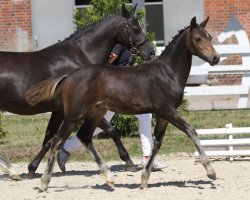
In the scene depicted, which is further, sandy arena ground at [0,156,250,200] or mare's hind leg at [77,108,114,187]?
mare's hind leg at [77,108,114,187]

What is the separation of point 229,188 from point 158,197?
0.88 m

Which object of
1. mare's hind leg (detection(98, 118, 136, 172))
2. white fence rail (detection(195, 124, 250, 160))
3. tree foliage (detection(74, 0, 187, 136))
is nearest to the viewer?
mare's hind leg (detection(98, 118, 136, 172))

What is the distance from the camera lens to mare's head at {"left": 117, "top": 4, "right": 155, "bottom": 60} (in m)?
10.4

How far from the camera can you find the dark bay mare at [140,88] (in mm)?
9180

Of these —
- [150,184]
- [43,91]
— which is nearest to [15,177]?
[43,91]

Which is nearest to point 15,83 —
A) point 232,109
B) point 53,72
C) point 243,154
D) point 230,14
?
point 53,72

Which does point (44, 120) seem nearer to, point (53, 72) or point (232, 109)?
point (232, 109)

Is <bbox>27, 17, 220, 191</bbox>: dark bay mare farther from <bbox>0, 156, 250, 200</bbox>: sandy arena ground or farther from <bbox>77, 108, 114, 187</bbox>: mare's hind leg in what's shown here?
<bbox>0, 156, 250, 200</bbox>: sandy arena ground

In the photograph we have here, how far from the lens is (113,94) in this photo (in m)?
9.23

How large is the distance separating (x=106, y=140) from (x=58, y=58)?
3963mm

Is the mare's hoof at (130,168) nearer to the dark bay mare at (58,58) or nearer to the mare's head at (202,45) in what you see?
the dark bay mare at (58,58)

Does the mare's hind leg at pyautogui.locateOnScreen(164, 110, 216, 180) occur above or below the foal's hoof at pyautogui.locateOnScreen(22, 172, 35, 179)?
above

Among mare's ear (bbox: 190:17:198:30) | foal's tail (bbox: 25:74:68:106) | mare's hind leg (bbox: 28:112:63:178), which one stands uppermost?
mare's ear (bbox: 190:17:198:30)

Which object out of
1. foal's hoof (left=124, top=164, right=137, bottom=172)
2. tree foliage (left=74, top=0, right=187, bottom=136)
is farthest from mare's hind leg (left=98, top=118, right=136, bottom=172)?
tree foliage (left=74, top=0, right=187, bottom=136)
